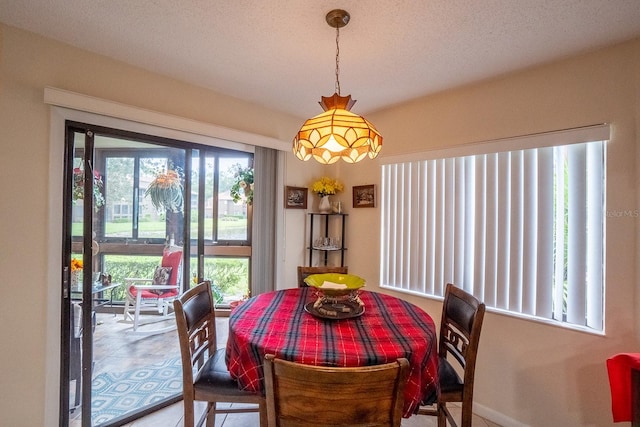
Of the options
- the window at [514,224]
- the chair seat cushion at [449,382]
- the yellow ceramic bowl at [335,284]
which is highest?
the window at [514,224]

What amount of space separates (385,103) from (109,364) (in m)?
3.10

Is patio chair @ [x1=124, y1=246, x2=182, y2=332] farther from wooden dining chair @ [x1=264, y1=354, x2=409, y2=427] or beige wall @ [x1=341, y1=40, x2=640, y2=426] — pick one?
beige wall @ [x1=341, y1=40, x2=640, y2=426]

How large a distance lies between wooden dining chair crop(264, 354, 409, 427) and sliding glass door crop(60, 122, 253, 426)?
1698mm

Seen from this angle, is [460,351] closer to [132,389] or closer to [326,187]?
[326,187]

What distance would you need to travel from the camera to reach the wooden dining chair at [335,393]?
32.4 inches

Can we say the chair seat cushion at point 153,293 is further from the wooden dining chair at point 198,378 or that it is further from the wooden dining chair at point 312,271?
the wooden dining chair at point 312,271

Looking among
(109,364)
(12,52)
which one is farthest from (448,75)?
(109,364)

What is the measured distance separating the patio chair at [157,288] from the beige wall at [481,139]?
602 millimetres

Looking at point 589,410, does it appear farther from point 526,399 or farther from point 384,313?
point 384,313

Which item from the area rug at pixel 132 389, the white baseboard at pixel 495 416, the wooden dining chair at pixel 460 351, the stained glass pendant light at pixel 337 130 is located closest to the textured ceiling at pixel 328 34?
the stained glass pendant light at pixel 337 130

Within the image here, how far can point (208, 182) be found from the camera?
2475 mm

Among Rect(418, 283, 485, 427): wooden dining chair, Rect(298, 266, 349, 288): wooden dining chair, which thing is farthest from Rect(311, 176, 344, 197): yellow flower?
Rect(418, 283, 485, 427): wooden dining chair

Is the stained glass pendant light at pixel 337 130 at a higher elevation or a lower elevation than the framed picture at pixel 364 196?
higher

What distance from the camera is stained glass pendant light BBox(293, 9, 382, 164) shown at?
133 centimetres
